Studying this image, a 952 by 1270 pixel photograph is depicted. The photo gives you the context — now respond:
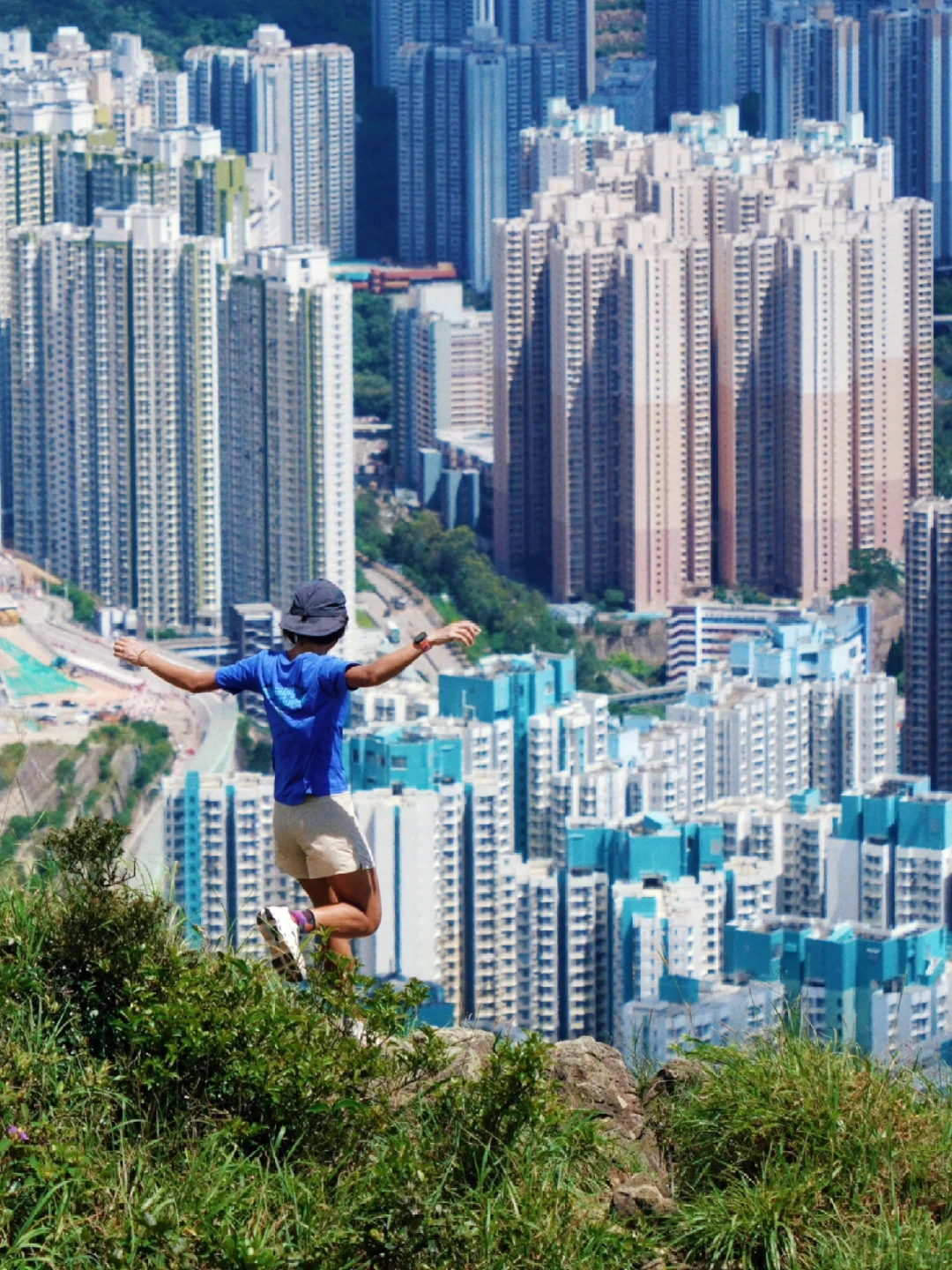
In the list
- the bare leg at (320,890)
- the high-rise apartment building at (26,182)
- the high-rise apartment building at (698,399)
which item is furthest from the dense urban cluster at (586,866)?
the high-rise apartment building at (26,182)

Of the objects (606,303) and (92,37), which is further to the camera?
(92,37)

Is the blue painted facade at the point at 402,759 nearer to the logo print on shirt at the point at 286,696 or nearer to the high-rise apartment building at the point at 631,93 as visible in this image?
the logo print on shirt at the point at 286,696

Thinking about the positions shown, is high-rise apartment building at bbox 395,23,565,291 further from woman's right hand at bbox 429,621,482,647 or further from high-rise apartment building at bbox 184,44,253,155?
woman's right hand at bbox 429,621,482,647

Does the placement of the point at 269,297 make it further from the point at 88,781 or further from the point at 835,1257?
the point at 835,1257

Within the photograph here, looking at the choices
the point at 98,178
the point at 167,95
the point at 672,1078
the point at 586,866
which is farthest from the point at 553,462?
the point at 672,1078

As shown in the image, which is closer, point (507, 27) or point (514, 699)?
point (514, 699)

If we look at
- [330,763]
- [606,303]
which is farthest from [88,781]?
[330,763]

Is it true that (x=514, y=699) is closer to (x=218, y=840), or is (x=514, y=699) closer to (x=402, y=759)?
(x=402, y=759)
